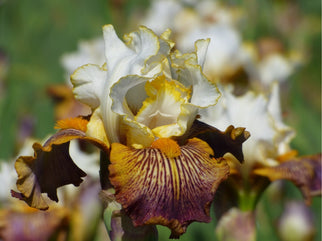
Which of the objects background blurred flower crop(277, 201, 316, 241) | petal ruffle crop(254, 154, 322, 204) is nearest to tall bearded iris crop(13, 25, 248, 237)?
petal ruffle crop(254, 154, 322, 204)

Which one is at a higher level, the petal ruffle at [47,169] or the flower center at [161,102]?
the flower center at [161,102]

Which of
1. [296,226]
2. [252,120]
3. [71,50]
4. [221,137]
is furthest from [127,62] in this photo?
[71,50]

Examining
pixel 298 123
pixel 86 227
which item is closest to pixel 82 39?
pixel 298 123

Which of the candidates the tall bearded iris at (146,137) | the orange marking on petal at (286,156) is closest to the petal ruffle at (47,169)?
the tall bearded iris at (146,137)

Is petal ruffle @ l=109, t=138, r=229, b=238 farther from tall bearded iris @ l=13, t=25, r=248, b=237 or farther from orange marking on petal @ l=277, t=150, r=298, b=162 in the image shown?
orange marking on petal @ l=277, t=150, r=298, b=162

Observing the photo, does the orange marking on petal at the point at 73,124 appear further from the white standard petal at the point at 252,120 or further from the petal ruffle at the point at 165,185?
the white standard petal at the point at 252,120

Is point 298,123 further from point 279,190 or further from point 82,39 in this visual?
point 82,39
